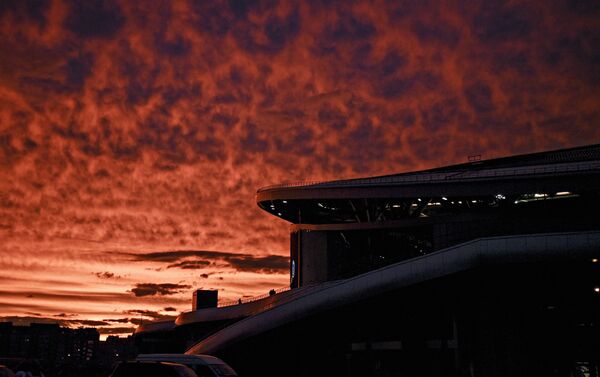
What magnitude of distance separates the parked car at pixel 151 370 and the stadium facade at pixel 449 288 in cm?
2402

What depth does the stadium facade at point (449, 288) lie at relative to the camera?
3819cm

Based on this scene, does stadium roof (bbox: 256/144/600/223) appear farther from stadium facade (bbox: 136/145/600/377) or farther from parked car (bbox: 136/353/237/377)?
parked car (bbox: 136/353/237/377)

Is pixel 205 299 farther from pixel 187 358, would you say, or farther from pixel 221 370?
pixel 221 370

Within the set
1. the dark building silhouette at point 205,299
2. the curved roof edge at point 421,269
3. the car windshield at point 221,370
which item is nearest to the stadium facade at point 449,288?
the curved roof edge at point 421,269

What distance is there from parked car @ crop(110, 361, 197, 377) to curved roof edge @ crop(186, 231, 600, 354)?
2375cm

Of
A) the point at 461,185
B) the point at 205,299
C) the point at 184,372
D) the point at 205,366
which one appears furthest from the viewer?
the point at 205,299

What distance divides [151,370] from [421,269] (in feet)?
80.1

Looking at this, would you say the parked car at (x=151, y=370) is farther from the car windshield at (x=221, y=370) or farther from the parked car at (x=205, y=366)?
the car windshield at (x=221, y=370)

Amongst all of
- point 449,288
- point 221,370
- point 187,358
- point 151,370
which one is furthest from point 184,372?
point 449,288

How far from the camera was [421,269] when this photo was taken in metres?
38.4

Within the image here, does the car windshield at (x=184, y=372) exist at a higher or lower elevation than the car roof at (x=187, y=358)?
lower

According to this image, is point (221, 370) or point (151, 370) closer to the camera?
point (151, 370)

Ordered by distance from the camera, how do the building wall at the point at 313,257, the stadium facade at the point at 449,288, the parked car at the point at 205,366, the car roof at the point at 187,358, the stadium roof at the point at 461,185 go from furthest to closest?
the building wall at the point at 313,257
the stadium roof at the point at 461,185
the stadium facade at the point at 449,288
the car roof at the point at 187,358
the parked car at the point at 205,366

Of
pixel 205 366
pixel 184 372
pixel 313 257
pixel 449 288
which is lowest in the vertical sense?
pixel 184 372
